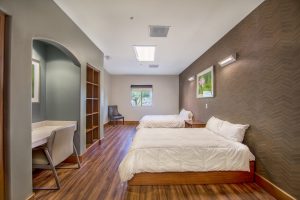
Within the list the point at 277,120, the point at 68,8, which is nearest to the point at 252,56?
the point at 277,120

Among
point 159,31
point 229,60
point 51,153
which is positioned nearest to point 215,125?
point 229,60

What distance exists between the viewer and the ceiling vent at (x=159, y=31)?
128 inches

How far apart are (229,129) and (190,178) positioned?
120 cm

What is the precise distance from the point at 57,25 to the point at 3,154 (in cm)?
187

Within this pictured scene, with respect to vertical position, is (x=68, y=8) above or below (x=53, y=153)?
above

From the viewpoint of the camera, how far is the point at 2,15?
1651 millimetres

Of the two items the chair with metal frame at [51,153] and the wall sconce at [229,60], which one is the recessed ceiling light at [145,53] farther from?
the chair with metal frame at [51,153]

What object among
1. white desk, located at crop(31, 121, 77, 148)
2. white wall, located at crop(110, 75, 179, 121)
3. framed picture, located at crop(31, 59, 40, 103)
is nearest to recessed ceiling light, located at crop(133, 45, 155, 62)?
framed picture, located at crop(31, 59, 40, 103)

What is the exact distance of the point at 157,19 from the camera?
9.68 feet

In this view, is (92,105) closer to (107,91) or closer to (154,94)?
(107,91)

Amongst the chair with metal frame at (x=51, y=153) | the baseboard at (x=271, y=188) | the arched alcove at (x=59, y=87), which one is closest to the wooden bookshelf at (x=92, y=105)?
the arched alcove at (x=59, y=87)

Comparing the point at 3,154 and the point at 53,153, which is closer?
the point at 3,154

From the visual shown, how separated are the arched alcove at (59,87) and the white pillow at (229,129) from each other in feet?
9.41

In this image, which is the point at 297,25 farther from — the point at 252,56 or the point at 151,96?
the point at 151,96
